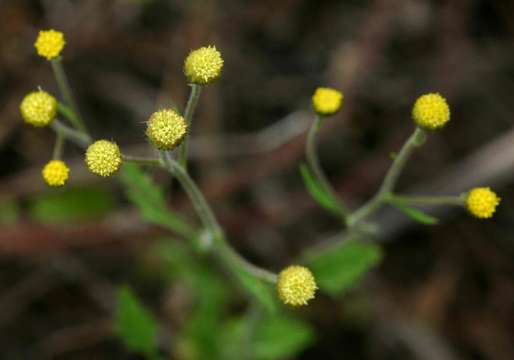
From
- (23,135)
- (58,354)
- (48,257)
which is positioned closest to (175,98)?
(23,135)

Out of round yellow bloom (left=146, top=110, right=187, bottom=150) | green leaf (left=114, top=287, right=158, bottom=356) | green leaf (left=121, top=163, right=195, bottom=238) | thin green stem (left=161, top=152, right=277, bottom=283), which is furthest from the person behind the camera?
green leaf (left=114, top=287, right=158, bottom=356)

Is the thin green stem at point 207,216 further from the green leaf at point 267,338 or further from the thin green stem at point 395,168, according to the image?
the green leaf at point 267,338

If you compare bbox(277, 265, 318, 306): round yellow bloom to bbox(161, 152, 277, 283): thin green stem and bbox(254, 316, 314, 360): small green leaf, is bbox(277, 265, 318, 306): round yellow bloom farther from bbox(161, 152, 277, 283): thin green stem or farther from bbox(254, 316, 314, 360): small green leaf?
bbox(254, 316, 314, 360): small green leaf

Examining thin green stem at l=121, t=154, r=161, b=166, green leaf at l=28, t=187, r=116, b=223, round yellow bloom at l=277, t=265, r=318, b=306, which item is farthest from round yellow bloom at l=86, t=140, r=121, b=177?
green leaf at l=28, t=187, r=116, b=223

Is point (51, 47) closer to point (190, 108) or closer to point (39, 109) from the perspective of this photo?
point (39, 109)

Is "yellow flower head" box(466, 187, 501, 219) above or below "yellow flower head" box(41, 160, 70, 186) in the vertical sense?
below

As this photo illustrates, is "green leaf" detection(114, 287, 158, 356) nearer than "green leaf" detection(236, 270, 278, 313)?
No

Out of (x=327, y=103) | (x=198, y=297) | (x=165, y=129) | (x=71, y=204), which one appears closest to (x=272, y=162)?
(x=198, y=297)
